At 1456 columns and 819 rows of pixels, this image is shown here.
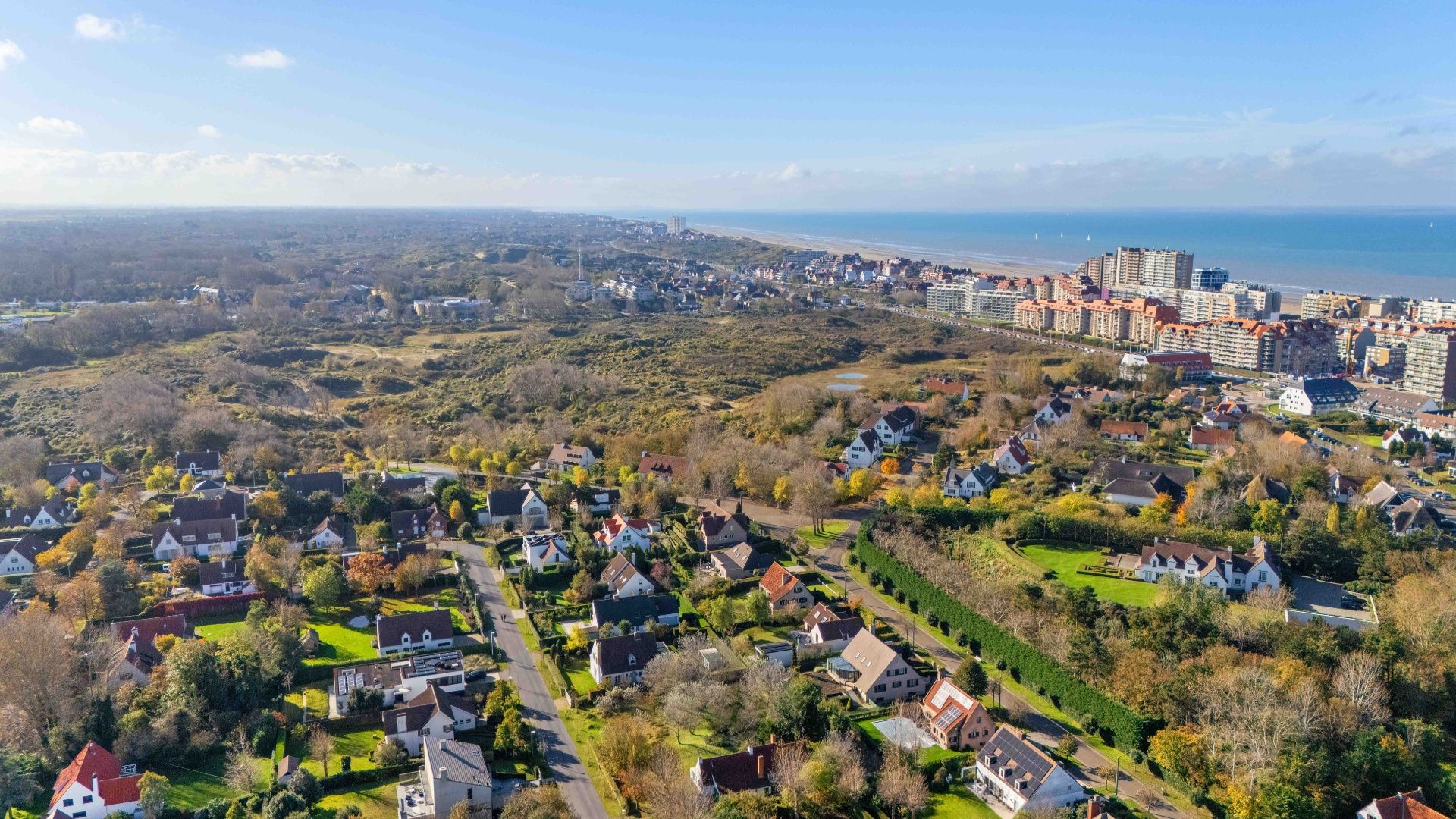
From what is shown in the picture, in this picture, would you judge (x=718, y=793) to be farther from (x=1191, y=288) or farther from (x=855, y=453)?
(x=1191, y=288)

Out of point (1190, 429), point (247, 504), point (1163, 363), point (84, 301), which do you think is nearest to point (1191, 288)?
point (1163, 363)

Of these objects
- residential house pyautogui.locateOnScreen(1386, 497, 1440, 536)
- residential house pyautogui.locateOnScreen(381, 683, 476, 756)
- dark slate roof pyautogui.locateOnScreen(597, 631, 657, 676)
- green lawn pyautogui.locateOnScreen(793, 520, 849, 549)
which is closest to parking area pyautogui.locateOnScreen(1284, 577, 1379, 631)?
residential house pyautogui.locateOnScreen(1386, 497, 1440, 536)

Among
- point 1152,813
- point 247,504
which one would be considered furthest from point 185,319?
point 1152,813

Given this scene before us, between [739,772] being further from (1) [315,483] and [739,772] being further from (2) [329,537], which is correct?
(1) [315,483]

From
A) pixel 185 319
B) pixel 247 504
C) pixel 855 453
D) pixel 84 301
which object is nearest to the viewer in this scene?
pixel 247 504

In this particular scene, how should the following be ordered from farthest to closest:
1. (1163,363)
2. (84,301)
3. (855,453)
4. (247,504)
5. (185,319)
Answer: (84,301) < (185,319) < (1163,363) < (855,453) < (247,504)

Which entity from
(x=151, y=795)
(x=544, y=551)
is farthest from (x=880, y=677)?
(x=151, y=795)

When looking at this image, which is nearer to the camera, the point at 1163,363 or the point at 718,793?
the point at 718,793

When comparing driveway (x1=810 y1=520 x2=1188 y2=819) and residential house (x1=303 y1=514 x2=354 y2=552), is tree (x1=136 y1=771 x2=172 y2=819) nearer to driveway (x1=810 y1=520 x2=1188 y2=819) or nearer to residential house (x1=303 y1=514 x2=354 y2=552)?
residential house (x1=303 y1=514 x2=354 y2=552)
